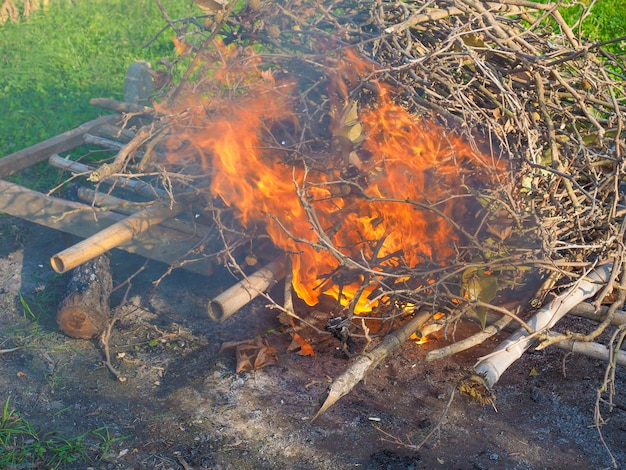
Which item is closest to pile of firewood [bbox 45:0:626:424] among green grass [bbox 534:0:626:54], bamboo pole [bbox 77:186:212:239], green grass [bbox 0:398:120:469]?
bamboo pole [bbox 77:186:212:239]

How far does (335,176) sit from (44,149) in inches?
113

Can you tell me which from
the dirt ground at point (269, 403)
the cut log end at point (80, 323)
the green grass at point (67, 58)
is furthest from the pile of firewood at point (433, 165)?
the green grass at point (67, 58)

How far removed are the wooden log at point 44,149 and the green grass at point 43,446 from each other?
256cm

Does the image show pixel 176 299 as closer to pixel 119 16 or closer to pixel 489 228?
pixel 489 228

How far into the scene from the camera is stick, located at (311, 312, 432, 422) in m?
2.88

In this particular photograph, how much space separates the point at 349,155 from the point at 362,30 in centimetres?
91

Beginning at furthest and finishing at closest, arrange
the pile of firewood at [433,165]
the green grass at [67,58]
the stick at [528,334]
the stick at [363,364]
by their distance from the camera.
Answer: the green grass at [67,58], the pile of firewood at [433,165], the stick at [528,334], the stick at [363,364]

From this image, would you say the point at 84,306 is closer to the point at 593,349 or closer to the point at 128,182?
the point at 128,182

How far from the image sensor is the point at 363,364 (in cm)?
307

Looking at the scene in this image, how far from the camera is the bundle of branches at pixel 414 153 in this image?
3582 mm

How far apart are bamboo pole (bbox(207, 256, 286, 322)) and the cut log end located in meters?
0.82

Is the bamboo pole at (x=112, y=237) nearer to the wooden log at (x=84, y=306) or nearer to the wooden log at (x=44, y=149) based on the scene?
the wooden log at (x=84, y=306)

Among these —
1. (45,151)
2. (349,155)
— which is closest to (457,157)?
(349,155)

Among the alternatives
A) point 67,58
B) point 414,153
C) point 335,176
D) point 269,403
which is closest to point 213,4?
point 335,176
